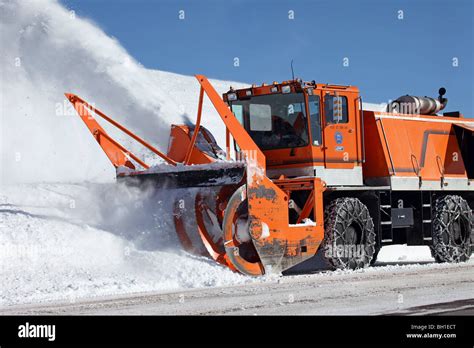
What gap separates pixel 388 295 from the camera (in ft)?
34.1

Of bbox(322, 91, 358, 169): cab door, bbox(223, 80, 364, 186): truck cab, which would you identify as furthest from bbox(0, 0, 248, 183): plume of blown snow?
bbox(322, 91, 358, 169): cab door

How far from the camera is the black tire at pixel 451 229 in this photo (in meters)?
16.7

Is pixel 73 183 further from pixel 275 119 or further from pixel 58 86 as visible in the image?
pixel 58 86

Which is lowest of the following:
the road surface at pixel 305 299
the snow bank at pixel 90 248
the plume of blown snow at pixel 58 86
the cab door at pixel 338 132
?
the road surface at pixel 305 299

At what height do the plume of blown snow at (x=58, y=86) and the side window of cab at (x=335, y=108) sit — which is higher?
the plume of blown snow at (x=58, y=86)

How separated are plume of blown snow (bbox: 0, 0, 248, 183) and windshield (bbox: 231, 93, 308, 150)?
4.37m

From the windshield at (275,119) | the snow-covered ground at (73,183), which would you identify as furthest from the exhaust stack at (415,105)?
the snow-covered ground at (73,183)

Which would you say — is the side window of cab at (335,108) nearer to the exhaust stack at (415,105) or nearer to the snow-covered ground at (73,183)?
the exhaust stack at (415,105)

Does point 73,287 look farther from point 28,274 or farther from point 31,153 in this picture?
point 31,153

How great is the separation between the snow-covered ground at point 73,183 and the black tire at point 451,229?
181 cm

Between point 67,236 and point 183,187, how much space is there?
1896 mm

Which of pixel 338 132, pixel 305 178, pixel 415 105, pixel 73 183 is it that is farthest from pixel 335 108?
pixel 73 183

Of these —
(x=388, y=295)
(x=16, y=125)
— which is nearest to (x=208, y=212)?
(x=388, y=295)
